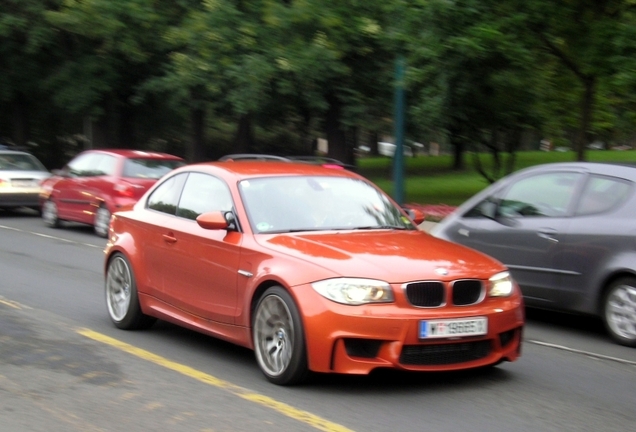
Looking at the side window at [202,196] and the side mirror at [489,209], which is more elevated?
the side window at [202,196]

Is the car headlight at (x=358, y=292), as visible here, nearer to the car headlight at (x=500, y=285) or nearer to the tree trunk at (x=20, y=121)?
the car headlight at (x=500, y=285)

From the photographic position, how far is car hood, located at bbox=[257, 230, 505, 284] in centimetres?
636

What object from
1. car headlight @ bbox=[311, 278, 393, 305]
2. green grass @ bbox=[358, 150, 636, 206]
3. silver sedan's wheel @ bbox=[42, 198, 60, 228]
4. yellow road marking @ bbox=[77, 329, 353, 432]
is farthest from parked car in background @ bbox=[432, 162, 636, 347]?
green grass @ bbox=[358, 150, 636, 206]

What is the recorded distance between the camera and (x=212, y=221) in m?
7.11

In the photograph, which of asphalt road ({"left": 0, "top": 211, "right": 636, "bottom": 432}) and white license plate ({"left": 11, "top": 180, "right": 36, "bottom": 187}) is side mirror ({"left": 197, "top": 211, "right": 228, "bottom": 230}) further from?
white license plate ({"left": 11, "top": 180, "right": 36, "bottom": 187})

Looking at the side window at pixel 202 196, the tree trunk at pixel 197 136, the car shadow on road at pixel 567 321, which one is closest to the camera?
the side window at pixel 202 196

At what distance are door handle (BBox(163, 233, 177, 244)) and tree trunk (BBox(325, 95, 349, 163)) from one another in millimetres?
16625

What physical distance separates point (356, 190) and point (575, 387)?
2.27m

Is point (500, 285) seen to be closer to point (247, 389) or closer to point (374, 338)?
point (374, 338)

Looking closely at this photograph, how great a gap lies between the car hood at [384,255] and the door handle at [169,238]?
1152 millimetres

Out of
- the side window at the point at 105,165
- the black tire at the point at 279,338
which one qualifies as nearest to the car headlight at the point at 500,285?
the black tire at the point at 279,338

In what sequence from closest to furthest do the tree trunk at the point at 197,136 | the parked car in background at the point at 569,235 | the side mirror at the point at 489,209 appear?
the parked car in background at the point at 569,235
the side mirror at the point at 489,209
the tree trunk at the point at 197,136

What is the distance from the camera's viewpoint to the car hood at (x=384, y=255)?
6363 millimetres

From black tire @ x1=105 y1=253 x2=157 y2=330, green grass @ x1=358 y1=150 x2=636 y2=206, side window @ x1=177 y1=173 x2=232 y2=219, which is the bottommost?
green grass @ x1=358 y1=150 x2=636 y2=206
